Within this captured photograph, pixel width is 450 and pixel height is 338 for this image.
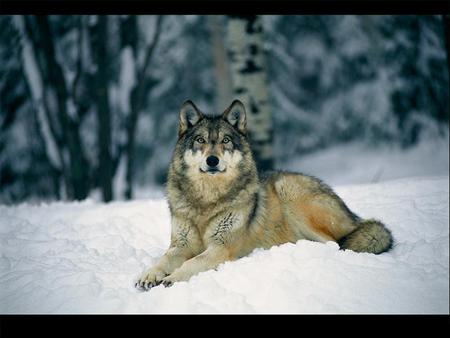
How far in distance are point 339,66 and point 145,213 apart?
44.5 feet

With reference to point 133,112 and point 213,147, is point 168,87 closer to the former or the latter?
point 133,112

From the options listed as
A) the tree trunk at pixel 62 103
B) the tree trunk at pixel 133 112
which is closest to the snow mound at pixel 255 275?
the tree trunk at pixel 62 103

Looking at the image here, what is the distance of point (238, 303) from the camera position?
3305 mm

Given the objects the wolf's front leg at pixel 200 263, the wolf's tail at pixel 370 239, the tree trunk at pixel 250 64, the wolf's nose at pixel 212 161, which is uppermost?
the tree trunk at pixel 250 64

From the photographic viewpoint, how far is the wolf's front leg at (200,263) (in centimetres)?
393

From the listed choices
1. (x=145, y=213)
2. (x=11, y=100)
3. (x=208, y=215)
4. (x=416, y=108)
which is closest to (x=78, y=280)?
(x=208, y=215)

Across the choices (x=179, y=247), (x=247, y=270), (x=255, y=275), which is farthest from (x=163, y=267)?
(x=255, y=275)

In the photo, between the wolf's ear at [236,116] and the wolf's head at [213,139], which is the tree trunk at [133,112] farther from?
the wolf's ear at [236,116]

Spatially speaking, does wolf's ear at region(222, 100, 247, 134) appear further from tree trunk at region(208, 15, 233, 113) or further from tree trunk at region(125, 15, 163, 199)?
tree trunk at region(208, 15, 233, 113)

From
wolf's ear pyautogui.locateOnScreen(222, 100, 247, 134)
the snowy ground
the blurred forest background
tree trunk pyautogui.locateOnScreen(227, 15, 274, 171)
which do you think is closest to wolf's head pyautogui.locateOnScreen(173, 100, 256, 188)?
wolf's ear pyautogui.locateOnScreen(222, 100, 247, 134)

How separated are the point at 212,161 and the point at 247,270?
121 cm

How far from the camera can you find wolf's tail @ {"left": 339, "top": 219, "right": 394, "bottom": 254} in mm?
4352

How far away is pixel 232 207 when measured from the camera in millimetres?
4691

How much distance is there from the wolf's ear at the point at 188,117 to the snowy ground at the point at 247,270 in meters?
1.52
